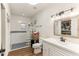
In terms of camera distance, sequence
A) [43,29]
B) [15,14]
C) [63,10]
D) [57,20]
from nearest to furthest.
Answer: [15,14]
[63,10]
[57,20]
[43,29]

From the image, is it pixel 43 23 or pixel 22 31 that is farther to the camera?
pixel 43 23

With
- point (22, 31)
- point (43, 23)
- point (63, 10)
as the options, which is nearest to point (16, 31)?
point (22, 31)

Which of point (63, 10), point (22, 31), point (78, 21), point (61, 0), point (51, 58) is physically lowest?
point (51, 58)

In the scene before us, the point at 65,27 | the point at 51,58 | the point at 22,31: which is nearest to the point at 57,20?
the point at 65,27

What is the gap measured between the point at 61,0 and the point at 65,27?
3.56ft

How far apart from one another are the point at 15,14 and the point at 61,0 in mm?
1025

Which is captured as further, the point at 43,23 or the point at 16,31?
the point at 43,23

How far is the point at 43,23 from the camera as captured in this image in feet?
7.11

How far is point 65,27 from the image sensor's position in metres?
1.63

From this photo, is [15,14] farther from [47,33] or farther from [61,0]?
[47,33]

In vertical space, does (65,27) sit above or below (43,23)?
below

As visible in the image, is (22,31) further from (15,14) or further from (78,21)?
(78,21)

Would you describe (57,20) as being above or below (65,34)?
above

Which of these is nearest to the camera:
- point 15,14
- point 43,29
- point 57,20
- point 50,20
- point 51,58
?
point 51,58
